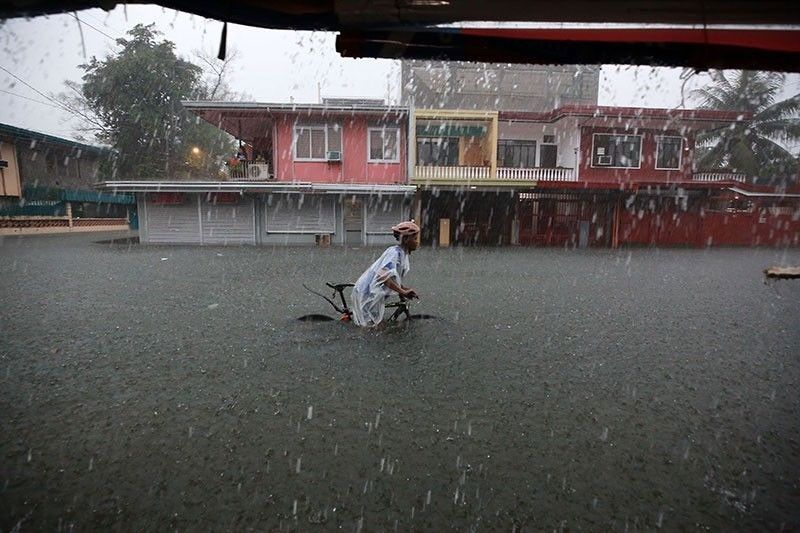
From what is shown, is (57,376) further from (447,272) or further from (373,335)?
(447,272)

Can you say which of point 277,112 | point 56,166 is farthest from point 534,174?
point 56,166

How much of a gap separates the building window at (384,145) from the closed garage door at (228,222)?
5454 millimetres

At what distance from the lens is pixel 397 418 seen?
304 centimetres

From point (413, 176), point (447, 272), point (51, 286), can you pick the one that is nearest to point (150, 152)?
point (413, 176)

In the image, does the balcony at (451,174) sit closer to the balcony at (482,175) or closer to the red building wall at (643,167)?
the balcony at (482,175)

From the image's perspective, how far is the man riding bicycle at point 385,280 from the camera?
4.67 meters

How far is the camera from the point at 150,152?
1022 inches

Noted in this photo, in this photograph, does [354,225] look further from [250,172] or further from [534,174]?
[534,174]

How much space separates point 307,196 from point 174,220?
18.4 feet

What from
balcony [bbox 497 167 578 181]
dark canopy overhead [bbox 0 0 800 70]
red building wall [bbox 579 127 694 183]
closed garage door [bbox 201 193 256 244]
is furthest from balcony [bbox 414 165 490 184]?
dark canopy overhead [bbox 0 0 800 70]

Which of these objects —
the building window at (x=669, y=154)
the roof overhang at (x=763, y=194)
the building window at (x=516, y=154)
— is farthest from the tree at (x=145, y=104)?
the roof overhang at (x=763, y=194)

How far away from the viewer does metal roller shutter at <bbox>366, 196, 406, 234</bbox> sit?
57.5 ft

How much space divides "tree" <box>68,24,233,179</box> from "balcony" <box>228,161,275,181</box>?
10355mm

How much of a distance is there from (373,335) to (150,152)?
88.9ft
